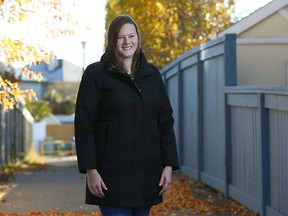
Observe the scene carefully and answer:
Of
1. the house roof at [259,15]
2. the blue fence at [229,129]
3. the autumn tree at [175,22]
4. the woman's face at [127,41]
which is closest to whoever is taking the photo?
the woman's face at [127,41]

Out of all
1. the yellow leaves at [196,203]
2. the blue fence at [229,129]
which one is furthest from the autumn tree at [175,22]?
the yellow leaves at [196,203]

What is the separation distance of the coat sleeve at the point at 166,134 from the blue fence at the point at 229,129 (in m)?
2.64

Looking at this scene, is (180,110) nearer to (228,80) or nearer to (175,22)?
(228,80)

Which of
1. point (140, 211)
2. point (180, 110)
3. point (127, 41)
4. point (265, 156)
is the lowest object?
point (140, 211)

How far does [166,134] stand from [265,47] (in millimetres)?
7565

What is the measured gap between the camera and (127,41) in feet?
13.4

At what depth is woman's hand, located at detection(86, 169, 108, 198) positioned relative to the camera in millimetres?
3975

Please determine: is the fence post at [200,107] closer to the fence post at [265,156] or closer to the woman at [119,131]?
the fence post at [265,156]

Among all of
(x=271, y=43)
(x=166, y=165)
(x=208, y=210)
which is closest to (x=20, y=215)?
(x=208, y=210)

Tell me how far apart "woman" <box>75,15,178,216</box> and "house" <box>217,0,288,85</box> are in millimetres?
6959

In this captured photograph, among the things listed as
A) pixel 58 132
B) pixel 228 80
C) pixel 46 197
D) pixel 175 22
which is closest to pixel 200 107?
pixel 228 80

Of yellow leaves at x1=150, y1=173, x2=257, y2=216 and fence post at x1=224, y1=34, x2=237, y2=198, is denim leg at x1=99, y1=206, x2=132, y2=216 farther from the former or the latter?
fence post at x1=224, y1=34, x2=237, y2=198

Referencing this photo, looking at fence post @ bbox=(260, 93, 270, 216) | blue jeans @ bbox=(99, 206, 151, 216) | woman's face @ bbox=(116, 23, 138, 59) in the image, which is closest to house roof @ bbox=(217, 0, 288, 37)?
fence post @ bbox=(260, 93, 270, 216)

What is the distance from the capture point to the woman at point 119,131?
403cm
